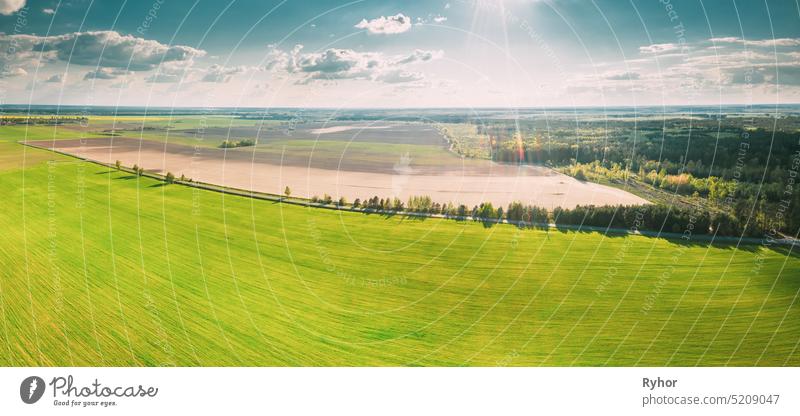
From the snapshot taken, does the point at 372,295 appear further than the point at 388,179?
No

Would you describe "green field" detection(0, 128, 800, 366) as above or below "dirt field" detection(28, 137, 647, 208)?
below

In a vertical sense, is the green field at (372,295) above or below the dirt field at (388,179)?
below

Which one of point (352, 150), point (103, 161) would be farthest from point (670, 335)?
point (103, 161)

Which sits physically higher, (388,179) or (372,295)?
(388,179)

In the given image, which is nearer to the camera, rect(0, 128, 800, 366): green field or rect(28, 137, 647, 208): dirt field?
rect(0, 128, 800, 366): green field

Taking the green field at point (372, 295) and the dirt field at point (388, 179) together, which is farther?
the dirt field at point (388, 179)
